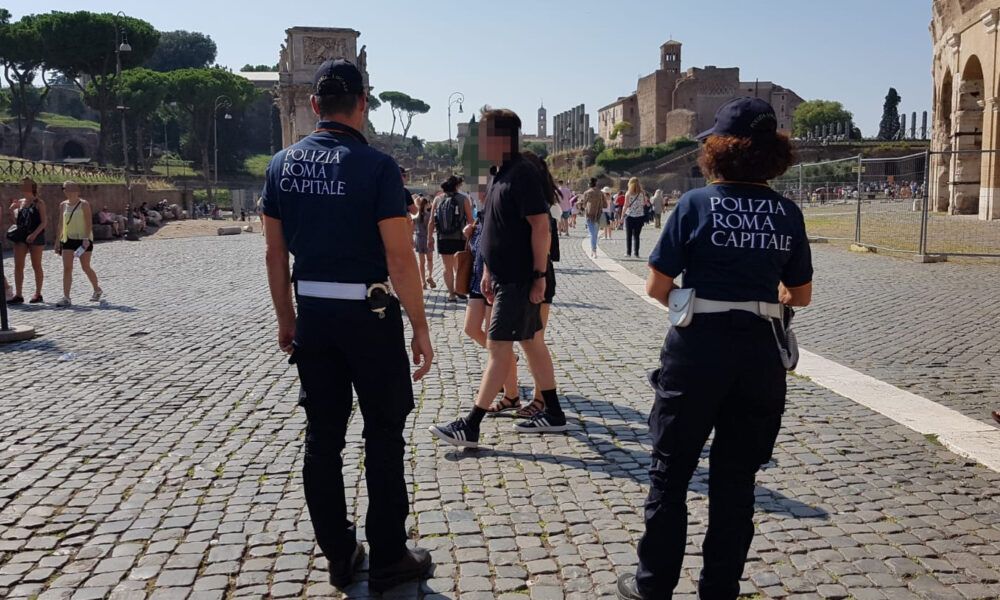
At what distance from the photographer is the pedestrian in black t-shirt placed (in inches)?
197

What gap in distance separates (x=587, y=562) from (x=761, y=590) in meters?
0.66

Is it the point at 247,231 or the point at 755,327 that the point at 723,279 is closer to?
the point at 755,327

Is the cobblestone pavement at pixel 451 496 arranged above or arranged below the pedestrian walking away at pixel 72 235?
below

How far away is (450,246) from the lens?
40.0 feet

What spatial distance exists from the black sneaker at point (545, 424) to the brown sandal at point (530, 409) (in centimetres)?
18

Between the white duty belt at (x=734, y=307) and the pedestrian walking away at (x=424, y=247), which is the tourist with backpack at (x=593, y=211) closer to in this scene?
the pedestrian walking away at (x=424, y=247)

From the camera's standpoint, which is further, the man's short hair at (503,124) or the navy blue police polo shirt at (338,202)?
the man's short hair at (503,124)

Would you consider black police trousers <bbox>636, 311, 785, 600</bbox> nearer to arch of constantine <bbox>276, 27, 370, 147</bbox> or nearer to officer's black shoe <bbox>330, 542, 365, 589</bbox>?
officer's black shoe <bbox>330, 542, 365, 589</bbox>

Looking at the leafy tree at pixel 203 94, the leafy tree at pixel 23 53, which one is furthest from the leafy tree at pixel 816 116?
the leafy tree at pixel 23 53

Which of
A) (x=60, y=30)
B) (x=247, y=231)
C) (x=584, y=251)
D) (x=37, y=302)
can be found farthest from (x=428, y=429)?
(x=60, y=30)

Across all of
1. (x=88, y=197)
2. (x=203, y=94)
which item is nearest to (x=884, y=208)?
(x=88, y=197)

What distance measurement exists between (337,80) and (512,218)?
180cm

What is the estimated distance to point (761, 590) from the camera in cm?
340

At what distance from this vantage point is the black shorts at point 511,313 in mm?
5152
